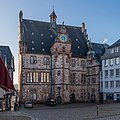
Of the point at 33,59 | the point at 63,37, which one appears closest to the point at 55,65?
the point at 33,59

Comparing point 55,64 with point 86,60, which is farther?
point 86,60

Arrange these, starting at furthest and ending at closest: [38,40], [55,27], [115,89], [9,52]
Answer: [55,27] → [38,40] → [9,52] → [115,89]

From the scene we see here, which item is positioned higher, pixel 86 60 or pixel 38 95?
A: pixel 86 60

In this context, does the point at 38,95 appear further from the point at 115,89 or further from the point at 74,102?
the point at 115,89

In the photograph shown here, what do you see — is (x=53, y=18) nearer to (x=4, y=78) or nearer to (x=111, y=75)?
(x=111, y=75)

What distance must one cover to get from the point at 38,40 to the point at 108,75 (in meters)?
17.7

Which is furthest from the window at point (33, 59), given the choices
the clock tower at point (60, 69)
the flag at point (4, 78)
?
the flag at point (4, 78)

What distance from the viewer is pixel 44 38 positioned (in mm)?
58656

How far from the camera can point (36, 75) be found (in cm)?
5506

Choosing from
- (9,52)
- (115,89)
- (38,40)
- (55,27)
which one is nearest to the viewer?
(115,89)

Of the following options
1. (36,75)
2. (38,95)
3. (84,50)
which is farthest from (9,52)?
(84,50)

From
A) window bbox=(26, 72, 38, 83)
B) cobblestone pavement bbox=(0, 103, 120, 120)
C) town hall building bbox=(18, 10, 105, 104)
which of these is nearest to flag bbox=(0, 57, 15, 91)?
cobblestone pavement bbox=(0, 103, 120, 120)

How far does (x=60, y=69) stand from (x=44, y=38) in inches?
350

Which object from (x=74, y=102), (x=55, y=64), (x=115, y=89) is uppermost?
(x=55, y=64)
